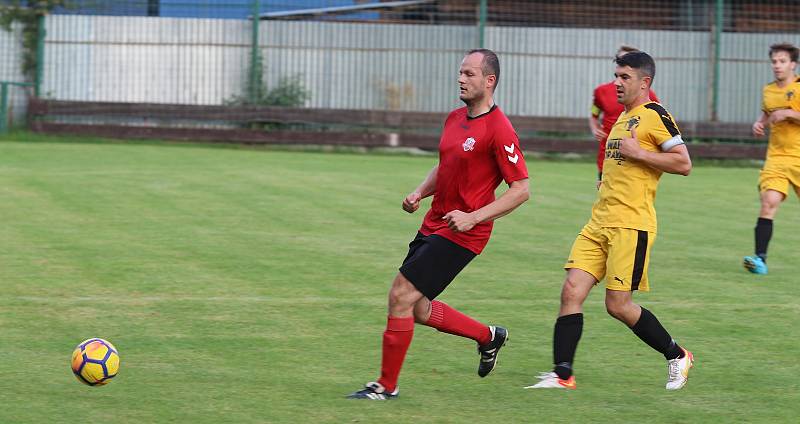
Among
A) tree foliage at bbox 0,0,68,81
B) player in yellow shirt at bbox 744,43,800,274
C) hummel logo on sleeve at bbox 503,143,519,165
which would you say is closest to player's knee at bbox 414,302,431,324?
hummel logo on sleeve at bbox 503,143,519,165

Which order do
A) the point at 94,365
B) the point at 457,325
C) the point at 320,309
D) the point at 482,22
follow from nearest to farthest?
the point at 94,365
the point at 457,325
the point at 320,309
the point at 482,22

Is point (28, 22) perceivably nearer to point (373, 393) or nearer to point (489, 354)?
point (489, 354)

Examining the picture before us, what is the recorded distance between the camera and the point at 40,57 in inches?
997

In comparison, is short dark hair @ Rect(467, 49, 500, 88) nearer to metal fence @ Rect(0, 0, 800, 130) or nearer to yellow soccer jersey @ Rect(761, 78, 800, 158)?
yellow soccer jersey @ Rect(761, 78, 800, 158)

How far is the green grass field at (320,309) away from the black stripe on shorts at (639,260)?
0.61 m

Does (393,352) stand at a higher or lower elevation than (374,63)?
lower

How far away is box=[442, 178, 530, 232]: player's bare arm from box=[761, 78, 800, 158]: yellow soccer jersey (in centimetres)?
596

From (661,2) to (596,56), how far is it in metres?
2.00

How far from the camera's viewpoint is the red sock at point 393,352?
20.7ft

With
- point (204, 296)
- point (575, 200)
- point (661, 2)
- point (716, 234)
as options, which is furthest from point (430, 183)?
point (661, 2)

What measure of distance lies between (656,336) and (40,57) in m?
20.9

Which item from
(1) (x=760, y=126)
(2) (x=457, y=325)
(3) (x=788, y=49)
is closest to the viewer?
(2) (x=457, y=325)

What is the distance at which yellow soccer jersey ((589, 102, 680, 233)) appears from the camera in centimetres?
672

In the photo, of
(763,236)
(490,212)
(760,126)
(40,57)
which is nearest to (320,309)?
(490,212)
